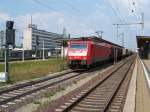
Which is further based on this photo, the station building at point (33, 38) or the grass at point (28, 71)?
the station building at point (33, 38)

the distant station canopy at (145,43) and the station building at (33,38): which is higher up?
the station building at (33,38)

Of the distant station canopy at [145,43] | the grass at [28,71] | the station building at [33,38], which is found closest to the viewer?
the grass at [28,71]

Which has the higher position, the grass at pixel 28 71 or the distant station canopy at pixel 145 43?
the distant station canopy at pixel 145 43

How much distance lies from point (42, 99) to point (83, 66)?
20859mm

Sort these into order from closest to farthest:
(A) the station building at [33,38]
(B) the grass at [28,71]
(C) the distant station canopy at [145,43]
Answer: (B) the grass at [28,71]
(C) the distant station canopy at [145,43]
(A) the station building at [33,38]

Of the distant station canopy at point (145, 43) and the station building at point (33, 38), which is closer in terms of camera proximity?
the distant station canopy at point (145, 43)

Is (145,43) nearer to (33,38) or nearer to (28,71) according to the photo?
(33,38)

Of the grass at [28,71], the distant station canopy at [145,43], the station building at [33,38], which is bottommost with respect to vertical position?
the grass at [28,71]

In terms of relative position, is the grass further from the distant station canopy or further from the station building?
the station building

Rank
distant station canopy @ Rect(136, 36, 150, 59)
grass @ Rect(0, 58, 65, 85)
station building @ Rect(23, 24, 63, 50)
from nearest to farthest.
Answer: grass @ Rect(0, 58, 65, 85) < distant station canopy @ Rect(136, 36, 150, 59) < station building @ Rect(23, 24, 63, 50)

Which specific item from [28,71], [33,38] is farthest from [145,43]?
[28,71]

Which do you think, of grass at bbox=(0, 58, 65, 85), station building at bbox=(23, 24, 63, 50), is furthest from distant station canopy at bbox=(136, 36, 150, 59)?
grass at bbox=(0, 58, 65, 85)

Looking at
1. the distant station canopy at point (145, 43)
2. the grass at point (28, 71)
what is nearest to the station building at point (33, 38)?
the distant station canopy at point (145, 43)

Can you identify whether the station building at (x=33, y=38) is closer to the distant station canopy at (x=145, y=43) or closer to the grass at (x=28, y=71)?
the distant station canopy at (x=145, y=43)
